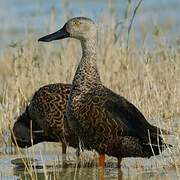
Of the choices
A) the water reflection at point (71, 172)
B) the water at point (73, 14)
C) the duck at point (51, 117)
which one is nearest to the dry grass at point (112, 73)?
the duck at point (51, 117)

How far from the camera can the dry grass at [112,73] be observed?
10.4 m

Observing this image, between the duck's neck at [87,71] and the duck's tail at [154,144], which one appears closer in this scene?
the duck's tail at [154,144]

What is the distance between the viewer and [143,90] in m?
10.9

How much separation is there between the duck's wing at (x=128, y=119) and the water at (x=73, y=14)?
768 cm

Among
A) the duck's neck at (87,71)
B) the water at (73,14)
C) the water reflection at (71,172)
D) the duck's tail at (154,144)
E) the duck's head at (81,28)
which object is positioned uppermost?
the water at (73,14)

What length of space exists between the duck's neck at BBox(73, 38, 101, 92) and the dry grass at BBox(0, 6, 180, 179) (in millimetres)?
1040

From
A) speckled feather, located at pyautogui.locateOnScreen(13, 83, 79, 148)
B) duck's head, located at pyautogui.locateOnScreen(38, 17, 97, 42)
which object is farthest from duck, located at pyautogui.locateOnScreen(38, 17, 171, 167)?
speckled feather, located at pyautogui.locateOnScreen(13, 83, 79, 148)

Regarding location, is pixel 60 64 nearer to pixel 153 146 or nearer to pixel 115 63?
pixel 115 63

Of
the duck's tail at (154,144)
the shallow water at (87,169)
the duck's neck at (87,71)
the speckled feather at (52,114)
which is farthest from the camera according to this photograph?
the speckled feather at (52,114)

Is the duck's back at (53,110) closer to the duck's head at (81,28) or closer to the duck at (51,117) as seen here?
the duck at (51,117)

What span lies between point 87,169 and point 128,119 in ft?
3.12

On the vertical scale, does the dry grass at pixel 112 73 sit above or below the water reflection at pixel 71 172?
above

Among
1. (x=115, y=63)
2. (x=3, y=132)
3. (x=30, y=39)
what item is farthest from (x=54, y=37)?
(x=30, y=39)

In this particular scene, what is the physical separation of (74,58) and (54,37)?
387 centimetres
